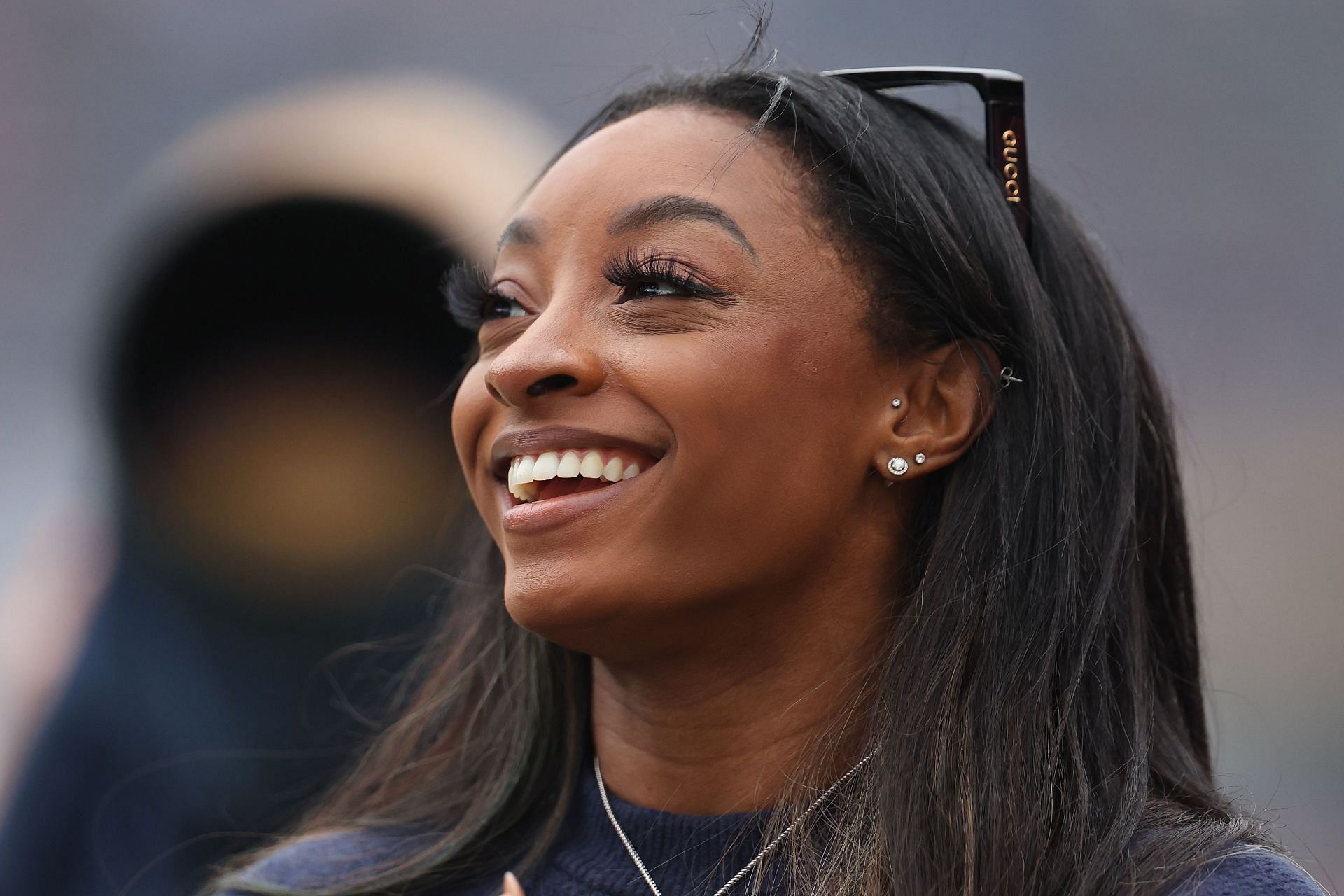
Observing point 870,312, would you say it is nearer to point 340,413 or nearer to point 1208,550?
point 340,413

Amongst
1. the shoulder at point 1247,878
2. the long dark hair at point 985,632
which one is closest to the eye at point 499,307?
the long dark hair at point 985,632

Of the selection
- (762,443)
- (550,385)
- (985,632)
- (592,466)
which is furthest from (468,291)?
(985,632)

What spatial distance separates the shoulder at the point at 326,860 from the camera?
226cm

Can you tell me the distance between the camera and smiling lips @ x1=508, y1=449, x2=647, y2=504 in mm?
1903

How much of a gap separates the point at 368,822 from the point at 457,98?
3.82m

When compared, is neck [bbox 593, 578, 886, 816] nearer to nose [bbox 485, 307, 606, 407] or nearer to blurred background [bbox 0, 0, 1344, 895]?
nose [bbox 485, 307, 606, 407]

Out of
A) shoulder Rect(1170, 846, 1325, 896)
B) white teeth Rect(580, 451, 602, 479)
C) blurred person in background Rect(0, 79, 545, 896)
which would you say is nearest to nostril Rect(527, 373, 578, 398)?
white teeth Rect(580, 451, 602, 479)

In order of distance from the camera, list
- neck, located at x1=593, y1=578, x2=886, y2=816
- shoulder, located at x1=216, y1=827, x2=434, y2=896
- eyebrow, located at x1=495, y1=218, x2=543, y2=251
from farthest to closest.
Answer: shoulder, located at x1=216, y1=827, x2=434, y2=896, eyebrow, located at x1=495, y1=218, x2=543, y2=251, neck, located at x1=593, y1=578, x2=886, y2=816

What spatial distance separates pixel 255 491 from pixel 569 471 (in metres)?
2.34

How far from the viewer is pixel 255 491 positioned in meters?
4.01

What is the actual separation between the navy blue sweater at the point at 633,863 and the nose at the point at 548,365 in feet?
2.09

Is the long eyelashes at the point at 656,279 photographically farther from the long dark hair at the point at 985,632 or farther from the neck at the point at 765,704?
the neck at the point at 765,704

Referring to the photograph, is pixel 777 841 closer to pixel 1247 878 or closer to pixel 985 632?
pixel 985 632

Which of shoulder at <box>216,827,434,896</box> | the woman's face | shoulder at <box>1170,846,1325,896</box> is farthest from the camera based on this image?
shoulder at <box>216,827,434,896</box>
